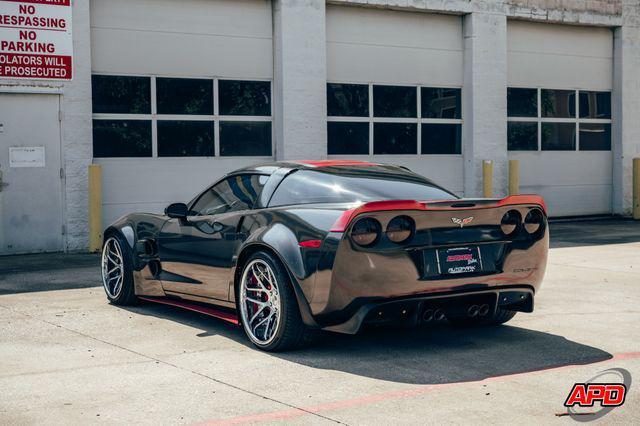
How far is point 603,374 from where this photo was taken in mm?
5629

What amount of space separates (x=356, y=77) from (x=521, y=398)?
484 inches

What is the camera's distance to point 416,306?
605 centimetres

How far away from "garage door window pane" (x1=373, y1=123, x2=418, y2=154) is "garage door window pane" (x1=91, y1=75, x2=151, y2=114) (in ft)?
14.3

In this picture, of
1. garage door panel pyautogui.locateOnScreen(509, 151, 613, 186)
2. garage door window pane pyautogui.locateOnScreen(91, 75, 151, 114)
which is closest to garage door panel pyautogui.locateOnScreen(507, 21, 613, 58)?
garage door panel pyautogui.locateOnScreen(509, 151, 613, 186)

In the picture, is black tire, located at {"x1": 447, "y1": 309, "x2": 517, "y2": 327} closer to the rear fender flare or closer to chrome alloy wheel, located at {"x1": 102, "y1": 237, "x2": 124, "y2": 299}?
the rear fender flare

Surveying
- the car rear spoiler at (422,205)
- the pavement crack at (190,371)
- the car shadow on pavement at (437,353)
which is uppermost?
the car rear spoiler at (422,205)

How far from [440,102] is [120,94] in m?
6.33

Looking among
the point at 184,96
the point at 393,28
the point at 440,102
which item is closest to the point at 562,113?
the point at 440,102

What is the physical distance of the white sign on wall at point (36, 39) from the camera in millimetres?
13602

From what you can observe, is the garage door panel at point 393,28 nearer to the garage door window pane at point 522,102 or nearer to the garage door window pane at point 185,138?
the garage door window pane at point 522,102

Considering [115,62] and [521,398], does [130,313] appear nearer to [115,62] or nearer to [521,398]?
[521,398]

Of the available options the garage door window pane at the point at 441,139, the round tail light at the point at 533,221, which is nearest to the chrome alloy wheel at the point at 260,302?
the round tail light at the point at 533,221

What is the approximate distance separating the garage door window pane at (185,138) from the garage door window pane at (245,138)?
0.80ft
